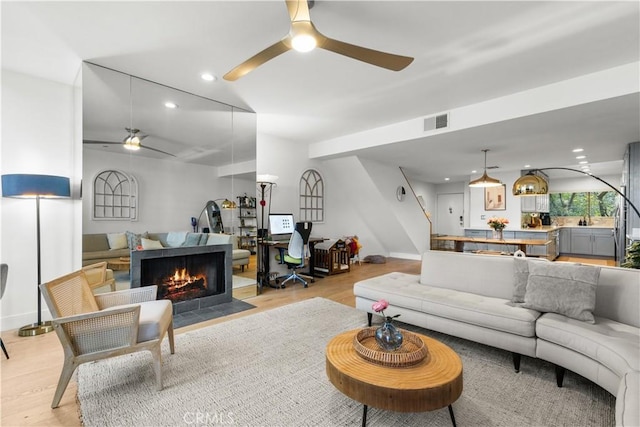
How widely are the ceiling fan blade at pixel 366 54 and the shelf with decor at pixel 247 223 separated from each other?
274 centimetres

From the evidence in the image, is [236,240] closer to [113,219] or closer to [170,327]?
[113,219]

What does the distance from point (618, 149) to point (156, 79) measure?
7.16 meters

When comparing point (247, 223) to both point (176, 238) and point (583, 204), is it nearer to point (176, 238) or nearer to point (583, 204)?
point (176, 238)

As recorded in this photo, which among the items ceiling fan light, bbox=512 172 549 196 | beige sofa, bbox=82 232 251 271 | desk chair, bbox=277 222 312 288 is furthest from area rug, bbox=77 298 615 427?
ceiling fan light, bbox=512 172 549 196

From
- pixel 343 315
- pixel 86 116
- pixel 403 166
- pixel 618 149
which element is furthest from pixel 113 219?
pixel 618 149

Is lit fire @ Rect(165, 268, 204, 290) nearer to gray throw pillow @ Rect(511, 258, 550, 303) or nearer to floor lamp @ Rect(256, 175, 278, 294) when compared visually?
floor lamp @ Rect(256, 175, 278, 294)

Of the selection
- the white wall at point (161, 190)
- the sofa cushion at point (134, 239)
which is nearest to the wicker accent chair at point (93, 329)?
the sofa cushion at point (134, 239)

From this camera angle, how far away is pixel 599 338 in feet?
6.02

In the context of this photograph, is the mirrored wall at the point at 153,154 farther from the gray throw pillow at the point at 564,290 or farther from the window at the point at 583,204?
the window at the point at 583,204

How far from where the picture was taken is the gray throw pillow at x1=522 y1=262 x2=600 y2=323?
212cm

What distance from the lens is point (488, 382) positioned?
2.09 metres

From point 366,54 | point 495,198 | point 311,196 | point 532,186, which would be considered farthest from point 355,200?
point 366,54

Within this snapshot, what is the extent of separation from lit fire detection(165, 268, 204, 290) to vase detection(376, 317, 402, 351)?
9.30 feet

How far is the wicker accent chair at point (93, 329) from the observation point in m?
1.82
